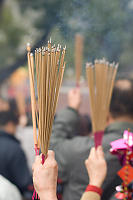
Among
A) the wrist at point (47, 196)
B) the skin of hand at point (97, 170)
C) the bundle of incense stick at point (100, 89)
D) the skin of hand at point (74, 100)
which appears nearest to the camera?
the wrist at point (47, 196)

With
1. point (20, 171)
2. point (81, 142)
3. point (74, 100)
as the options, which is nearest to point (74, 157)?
point (81, 142)

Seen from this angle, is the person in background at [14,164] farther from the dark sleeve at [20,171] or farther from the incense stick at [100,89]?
the incense stick at [100,89]

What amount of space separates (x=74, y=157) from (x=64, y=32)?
35cm

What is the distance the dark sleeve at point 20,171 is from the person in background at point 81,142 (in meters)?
0.25

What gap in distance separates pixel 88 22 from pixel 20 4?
155 cm

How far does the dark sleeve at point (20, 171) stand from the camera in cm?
106

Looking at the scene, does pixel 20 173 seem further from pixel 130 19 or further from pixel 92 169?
pixel 130 19

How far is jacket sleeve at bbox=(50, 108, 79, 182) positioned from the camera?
2.68ft

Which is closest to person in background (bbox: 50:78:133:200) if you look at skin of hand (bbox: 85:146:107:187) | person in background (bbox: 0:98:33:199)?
skin of hand (bbox: 85:146:107:187)

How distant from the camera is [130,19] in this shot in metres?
1.79

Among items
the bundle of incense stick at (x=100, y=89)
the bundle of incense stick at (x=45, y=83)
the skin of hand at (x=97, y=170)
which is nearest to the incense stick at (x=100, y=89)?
the bundle of incense stick at (x=100, y=89)

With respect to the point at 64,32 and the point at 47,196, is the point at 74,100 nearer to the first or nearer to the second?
the point at 64,32

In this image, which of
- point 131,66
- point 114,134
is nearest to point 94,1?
point 131,66

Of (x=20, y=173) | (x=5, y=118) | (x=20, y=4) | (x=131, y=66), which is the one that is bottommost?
(x=20, y=173)
